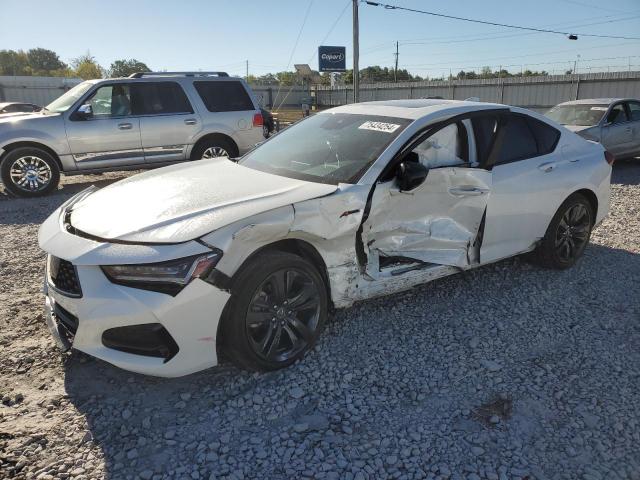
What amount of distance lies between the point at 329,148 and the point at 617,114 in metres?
9.28

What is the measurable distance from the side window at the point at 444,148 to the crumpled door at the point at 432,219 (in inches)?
4.3

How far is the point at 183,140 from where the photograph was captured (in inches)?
350

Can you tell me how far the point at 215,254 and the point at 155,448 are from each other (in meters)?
1.03

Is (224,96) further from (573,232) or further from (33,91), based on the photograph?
(33,91)

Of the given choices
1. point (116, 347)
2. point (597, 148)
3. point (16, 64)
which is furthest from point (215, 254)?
point (16, 64)

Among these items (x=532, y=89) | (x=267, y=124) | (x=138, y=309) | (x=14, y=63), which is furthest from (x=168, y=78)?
(x=14, y=63)

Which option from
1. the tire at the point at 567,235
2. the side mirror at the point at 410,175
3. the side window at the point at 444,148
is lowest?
the tire at the point at 567,235

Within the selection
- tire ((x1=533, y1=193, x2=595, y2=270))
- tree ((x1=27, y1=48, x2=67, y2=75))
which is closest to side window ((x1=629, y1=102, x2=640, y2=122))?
tire ((x1=533, y1=193, x2=595, y2=270))

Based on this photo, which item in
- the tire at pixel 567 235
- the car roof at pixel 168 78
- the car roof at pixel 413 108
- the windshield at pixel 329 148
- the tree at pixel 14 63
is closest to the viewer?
the windshield at pixel 329 148

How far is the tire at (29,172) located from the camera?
8.02 meters

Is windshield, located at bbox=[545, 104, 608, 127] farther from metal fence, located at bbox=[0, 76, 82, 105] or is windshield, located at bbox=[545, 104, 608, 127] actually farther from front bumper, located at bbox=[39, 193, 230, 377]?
metal fence, located at bbox=[0, 76, 82, 105]

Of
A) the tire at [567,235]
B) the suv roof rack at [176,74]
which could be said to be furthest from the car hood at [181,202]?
the suv roof rack at [176,74]

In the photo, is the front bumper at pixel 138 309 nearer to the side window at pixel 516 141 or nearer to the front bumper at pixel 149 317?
the front bumper at pixel 149 317

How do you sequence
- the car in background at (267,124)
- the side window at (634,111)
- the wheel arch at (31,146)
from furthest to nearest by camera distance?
the side window at (634,111), the car in background at (267,124), the wheel arch at (31,146)
